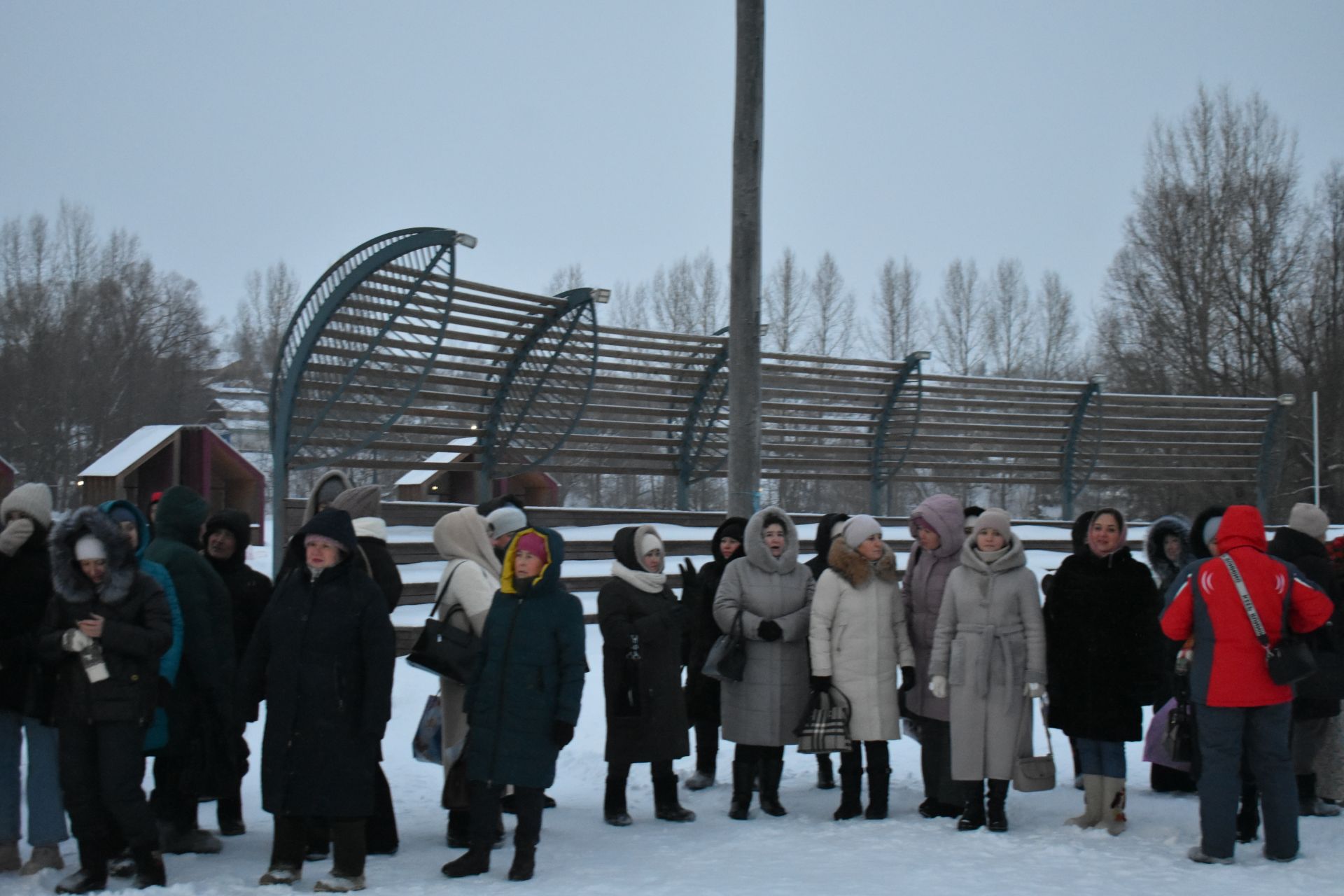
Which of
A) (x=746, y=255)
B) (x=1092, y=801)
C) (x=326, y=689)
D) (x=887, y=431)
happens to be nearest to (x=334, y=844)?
(x=326, y=689)

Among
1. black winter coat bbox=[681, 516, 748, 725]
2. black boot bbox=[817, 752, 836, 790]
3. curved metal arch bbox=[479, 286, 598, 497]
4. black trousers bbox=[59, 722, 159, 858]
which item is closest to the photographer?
black trousers bbox=[59, 722, 159, 858]

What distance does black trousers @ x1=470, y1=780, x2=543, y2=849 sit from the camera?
5.52 m

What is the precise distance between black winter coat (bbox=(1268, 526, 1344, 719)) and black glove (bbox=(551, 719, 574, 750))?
377 cm

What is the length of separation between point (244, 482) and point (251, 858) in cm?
1403

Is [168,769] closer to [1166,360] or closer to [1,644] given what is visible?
[1,644]

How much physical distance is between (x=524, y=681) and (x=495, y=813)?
0.64 m

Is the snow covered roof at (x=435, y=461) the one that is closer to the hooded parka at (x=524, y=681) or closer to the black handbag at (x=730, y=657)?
the black handbag at (x=730, y=657)

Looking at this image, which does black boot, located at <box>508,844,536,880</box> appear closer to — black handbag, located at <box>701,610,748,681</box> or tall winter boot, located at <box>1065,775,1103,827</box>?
black handbag, located at <box>701,610,748,681</box>

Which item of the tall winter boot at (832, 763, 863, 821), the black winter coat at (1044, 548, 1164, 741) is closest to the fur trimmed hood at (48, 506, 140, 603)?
the tall winter boot at (832, 763, 863, 821)

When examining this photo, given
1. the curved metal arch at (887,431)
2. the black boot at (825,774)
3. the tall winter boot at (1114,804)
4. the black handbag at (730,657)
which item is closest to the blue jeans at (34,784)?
the black handbag at (730,657)

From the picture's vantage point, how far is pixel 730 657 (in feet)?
22.8

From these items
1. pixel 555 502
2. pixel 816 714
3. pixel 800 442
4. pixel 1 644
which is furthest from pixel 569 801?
pixel 555 502

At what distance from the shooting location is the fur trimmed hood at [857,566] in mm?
6875

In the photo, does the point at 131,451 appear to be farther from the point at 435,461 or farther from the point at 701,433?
the point at 701,433
